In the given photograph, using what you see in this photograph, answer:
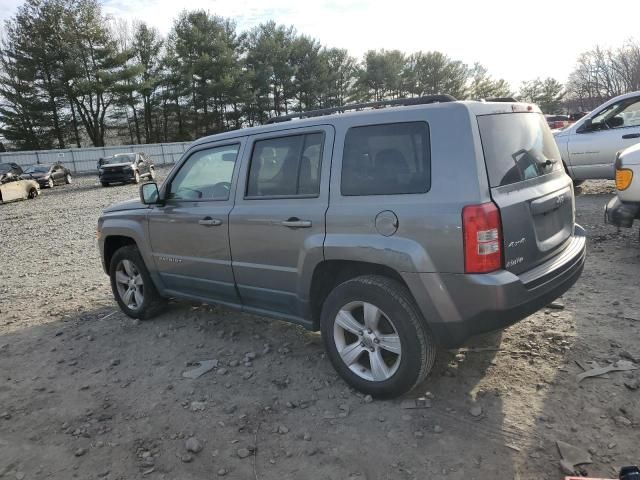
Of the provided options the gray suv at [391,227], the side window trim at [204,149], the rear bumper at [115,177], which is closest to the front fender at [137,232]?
the side window trim at [204,149]

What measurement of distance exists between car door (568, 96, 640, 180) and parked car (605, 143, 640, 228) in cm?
377

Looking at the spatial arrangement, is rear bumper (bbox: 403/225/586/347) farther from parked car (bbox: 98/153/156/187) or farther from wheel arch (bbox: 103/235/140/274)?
parked car (bbox: 98/153/156/187)

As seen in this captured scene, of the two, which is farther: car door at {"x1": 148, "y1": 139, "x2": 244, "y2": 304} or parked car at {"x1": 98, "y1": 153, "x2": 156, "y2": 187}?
parked car at {"x1": 98, "y1": 153, "x2": 156, "y2": 187}

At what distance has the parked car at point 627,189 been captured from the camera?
203 inches

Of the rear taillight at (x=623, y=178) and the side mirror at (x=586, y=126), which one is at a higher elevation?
the side mirror at (x=586, y=126)

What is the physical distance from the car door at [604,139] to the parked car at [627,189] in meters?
3.77

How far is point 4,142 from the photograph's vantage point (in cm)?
4297

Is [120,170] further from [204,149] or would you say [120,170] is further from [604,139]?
[204,149]

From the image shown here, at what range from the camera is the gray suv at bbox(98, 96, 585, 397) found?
2.85 meters

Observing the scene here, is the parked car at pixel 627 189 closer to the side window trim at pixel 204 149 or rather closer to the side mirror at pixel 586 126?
the side window trim at pixel 204 149

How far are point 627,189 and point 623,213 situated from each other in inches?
9.9

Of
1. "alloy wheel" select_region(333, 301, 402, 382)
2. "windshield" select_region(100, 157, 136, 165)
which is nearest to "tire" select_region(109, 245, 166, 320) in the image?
"alloy wheel" select_region(333, 301, 402, 382)

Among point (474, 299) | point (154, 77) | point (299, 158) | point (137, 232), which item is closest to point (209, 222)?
point (299, 158)

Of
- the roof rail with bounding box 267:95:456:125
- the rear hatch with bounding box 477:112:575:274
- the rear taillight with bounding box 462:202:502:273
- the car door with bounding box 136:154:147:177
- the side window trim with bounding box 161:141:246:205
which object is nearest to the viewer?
the rear taillight with bounding box 462:202:502:273
